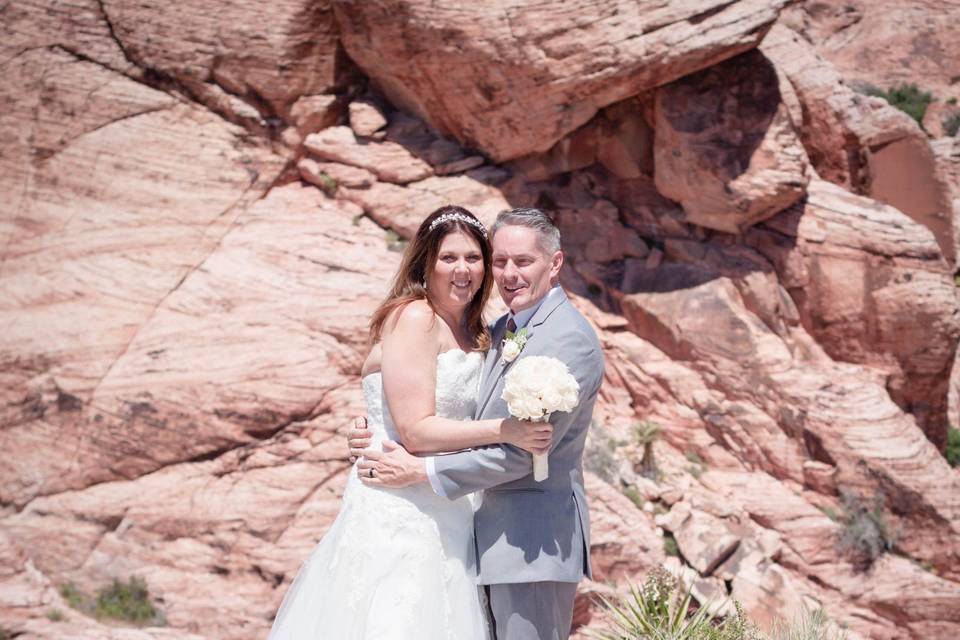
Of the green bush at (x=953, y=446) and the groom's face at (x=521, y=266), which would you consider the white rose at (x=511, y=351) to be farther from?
the green bush at (x=953, y=446)

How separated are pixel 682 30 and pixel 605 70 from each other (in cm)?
104

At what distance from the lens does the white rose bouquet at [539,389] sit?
3.24 metres

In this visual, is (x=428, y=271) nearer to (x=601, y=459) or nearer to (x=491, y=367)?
(x=491, y=367)

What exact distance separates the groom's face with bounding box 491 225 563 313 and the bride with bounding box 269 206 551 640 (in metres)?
0.28

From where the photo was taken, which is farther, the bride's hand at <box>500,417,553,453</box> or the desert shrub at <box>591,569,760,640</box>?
the desert shrub at <box>591,569,760,640</box>

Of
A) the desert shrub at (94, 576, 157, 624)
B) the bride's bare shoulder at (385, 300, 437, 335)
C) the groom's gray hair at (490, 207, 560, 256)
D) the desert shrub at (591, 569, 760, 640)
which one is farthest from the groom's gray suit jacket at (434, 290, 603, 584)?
the desert shrub at (94, 576, 157, 624)

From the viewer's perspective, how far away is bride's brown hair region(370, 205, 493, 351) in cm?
421

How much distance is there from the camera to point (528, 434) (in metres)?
3.45

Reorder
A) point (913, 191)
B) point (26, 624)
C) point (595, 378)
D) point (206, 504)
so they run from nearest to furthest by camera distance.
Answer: point (595, 378) < point (26, 624) < point (206, 504) < point (913, 191)

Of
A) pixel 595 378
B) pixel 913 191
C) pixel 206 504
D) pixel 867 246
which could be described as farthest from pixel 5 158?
pixel 913 191

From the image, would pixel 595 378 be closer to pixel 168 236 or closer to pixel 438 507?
pixel 438 507

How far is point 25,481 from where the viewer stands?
8.45 meters

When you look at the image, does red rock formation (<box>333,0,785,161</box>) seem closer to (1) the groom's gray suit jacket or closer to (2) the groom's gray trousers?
(1) the groom's gray suit jacket

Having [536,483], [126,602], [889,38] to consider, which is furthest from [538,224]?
[889,38]
